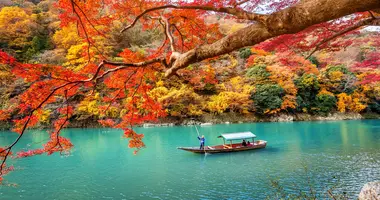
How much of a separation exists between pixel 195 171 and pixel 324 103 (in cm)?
1786

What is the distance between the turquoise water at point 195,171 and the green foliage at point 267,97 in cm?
827

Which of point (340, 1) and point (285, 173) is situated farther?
point (285, 173)

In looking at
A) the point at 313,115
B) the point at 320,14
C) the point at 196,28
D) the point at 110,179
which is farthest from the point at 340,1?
the point at 313,115

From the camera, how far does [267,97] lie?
70.4ft

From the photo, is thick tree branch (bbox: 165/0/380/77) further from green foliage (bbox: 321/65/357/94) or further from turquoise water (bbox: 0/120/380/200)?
green foliage (bbox: 321/65/357/94)

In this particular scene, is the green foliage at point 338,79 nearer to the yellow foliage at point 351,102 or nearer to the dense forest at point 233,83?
the dense forest at point 233,83

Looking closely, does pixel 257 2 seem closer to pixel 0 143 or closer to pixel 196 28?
pixel 196 28

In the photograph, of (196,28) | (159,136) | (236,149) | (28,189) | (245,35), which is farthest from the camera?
(159,136)

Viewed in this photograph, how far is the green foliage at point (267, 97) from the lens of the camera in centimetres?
2141

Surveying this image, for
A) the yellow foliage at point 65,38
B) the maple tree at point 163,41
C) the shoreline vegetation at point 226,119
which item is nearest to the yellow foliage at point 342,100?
the shoreline vegetation at point 226,119

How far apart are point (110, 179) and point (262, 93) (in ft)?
53.7

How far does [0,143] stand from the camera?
583 inches

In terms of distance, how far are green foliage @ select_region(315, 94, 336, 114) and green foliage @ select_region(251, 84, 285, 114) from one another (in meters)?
3.21

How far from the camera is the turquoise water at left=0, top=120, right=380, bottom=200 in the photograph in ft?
22.1
